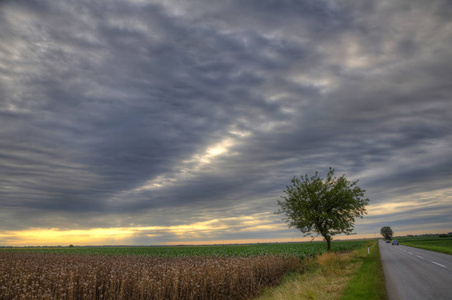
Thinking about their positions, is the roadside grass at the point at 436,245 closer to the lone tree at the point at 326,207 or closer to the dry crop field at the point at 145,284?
the lone tree at the point at 326,207

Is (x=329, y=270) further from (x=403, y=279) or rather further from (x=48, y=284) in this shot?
(x=48, y=284)

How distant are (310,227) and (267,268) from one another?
739 inches

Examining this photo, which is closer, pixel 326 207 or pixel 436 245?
pixel 326 207

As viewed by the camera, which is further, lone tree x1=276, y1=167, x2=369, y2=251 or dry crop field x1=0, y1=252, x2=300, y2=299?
lone tree x1=276, y1=167, x2=369, y2=251

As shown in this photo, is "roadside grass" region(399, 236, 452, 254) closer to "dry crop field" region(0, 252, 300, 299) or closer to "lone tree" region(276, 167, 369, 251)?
"lone tree" region(276, 167, 369, 251)

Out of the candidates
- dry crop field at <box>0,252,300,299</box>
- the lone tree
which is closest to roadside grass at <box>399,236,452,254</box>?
the lone tree

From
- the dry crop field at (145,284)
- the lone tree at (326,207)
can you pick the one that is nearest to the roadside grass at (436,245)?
the lone tree at (326,207)

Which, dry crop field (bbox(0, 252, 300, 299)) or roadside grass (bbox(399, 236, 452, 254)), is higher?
dry crop field (bbox(0, 252, 300, 299))

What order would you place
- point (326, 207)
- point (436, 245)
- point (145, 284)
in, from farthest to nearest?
point (436, 245), point (326, 207), point (145, 284)

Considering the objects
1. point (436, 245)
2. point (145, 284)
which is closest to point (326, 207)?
point (145, 284)

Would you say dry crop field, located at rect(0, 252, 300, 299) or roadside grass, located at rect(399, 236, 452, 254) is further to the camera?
roadside grass, located at rect(399, 236, 452, 254)

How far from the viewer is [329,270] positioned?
23.2 metres

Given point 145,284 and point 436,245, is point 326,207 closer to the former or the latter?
point 145,284

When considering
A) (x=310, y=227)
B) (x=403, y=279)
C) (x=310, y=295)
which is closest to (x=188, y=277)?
(x=310, y=295)
